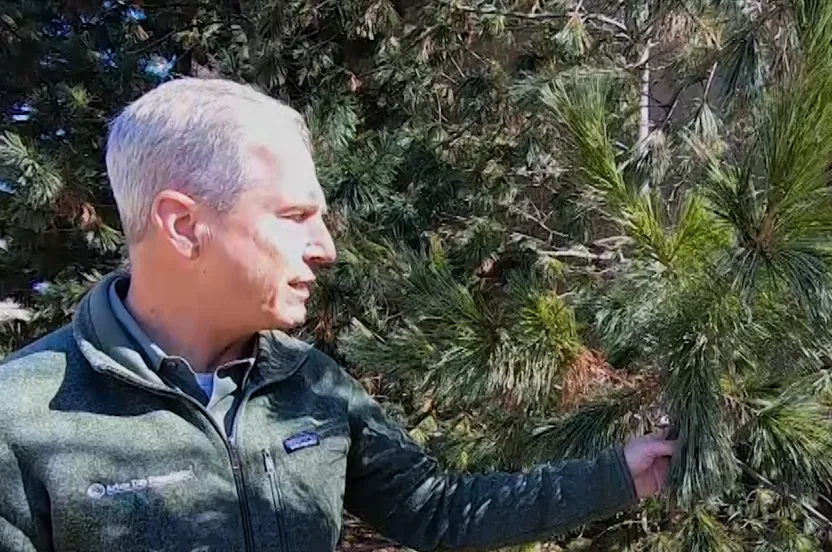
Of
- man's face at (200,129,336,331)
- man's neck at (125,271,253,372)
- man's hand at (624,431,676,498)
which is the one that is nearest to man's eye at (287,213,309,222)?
man's face at (200,129,336,331)

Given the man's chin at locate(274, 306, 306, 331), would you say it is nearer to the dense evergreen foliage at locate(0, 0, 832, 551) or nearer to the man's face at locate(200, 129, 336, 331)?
the man's face at locate(200, 129, 336, 331)

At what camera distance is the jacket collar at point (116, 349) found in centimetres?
90

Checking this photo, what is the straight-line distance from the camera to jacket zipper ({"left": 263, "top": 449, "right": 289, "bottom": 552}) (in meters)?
0.93

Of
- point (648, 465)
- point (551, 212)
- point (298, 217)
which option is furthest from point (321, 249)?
point (551, 212)

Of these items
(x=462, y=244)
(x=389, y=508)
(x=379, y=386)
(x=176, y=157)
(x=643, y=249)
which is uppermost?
(x=176, y=157)

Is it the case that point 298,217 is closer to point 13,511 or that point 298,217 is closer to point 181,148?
point 181,148

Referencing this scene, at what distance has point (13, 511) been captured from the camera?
2.73 ft

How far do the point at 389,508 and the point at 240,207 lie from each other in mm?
404

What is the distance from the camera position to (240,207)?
917 millimetres

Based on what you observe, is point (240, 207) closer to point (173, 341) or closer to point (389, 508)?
point (173, 341)

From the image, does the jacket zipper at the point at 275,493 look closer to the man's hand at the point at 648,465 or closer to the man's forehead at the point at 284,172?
the man's forehead at the point at 284,172

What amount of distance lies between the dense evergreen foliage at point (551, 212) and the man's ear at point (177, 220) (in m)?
0.45

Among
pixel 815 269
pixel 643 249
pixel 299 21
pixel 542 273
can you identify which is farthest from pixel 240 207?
pixel 299 21

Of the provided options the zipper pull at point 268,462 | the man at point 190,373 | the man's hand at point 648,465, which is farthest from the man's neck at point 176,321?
the man's hand at point 648,465
